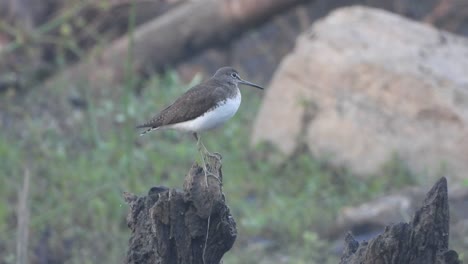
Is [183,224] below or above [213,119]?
below

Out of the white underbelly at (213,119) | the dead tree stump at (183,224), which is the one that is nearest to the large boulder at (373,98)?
the white underbelly at (213,119)

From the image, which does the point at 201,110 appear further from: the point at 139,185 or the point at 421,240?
the point at 139,185

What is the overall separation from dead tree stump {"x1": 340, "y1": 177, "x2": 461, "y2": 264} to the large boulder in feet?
17.4

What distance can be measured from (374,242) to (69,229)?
540 centimetres

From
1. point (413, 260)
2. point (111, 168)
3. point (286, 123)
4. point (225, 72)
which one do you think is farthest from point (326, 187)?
point (413, 260)

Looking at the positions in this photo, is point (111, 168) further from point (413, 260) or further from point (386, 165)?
point (413, 260)

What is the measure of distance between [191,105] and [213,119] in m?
0.19

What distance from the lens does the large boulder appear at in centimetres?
988

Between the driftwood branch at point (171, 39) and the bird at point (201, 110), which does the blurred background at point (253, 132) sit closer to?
the driftwood branch at point (171, 39)

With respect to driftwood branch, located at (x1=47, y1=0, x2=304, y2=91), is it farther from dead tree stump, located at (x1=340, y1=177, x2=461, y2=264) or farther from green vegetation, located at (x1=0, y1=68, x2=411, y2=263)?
dead tree stump, located at (x1=340, y1=177, x2=461, y2=264)

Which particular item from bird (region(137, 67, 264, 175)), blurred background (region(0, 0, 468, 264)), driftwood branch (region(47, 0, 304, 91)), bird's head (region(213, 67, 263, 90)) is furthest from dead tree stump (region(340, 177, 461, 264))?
driftwood branch (region(47, 0, 304, 91))

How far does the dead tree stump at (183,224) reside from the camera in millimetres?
4777

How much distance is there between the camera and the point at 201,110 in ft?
19.3

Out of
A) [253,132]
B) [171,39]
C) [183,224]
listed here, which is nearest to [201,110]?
[183,224]
